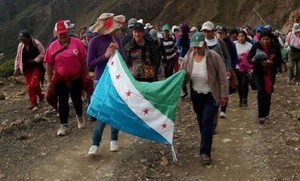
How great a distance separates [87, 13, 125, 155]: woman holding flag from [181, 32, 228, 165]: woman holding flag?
1.22 metres

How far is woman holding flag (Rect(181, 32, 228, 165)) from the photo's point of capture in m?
7.04

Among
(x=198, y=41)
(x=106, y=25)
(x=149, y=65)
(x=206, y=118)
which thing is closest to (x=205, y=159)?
(x=206, y=118)

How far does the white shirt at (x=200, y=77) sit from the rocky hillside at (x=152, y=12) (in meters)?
27.4

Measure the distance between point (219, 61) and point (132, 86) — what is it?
4.23ft

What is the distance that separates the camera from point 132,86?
23.9 ft

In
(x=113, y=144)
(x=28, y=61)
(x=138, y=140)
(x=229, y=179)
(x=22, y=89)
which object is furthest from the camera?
(x=22, y=89)

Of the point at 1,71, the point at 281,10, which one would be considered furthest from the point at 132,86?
the point at 281,10

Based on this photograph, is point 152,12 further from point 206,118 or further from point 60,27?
point 206,118

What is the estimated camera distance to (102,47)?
25.2 feet

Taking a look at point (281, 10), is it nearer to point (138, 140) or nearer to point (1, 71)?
point (1, 71)

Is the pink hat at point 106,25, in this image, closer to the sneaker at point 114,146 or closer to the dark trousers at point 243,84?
the sneaker at point 114,146

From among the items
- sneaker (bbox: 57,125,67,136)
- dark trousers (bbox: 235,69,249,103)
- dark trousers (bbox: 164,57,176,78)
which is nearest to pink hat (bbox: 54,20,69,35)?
sneaker (bbox: 57,125,67,136)

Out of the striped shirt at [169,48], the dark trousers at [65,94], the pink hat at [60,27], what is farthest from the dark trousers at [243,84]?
the pink hat at [60,27]

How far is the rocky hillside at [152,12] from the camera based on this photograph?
4631 centimetres
